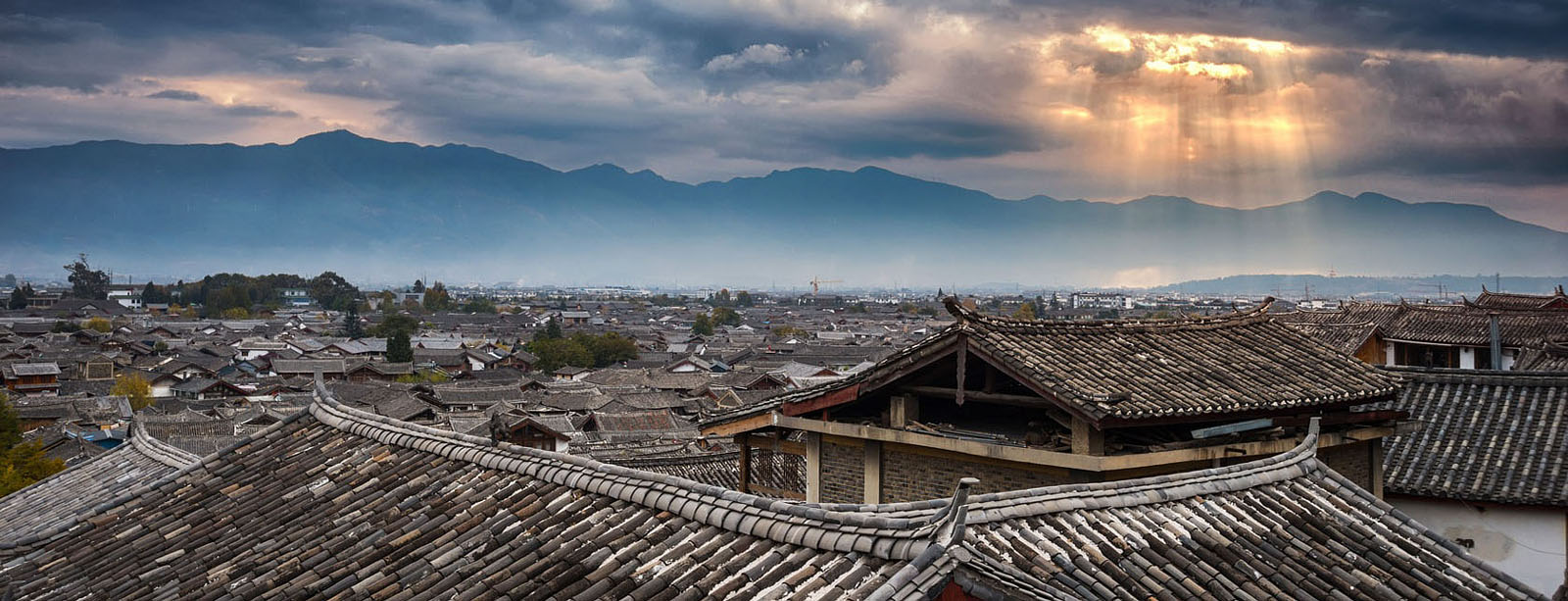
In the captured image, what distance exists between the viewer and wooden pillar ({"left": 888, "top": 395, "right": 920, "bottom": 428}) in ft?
33.2

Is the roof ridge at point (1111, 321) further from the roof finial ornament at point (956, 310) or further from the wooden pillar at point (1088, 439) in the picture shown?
the wooden pillar at point (1088, 439)

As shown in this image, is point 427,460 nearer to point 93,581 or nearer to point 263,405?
point 93,581

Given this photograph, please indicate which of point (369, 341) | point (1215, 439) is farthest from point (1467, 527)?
point (369, 341)

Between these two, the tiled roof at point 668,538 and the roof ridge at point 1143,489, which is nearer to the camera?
the tiled roof at point 668,538

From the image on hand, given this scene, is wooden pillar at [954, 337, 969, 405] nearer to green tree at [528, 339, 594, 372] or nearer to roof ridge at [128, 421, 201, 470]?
roof ridge at [128, 421, 201, 470]

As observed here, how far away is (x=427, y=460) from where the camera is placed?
7.70 meters

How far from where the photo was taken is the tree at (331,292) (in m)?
136

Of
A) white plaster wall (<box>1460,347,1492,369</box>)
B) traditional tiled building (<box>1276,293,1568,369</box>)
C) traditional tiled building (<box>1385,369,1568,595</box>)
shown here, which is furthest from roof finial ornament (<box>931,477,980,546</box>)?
white plaster wall (<box>1460,347,1492,369</box>)

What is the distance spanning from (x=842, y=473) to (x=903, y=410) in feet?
3.48

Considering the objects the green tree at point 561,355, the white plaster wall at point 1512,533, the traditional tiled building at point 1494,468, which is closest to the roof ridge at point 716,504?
the traditional tiled building at point 1494,468

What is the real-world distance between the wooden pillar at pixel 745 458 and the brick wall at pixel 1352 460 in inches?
221

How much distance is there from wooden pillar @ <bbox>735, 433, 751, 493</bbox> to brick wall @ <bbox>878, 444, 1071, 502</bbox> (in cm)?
213

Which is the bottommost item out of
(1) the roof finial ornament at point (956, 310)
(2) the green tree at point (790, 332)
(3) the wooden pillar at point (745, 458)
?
(2) the green tree at point (790, 332)

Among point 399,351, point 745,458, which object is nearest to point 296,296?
point 399,351
